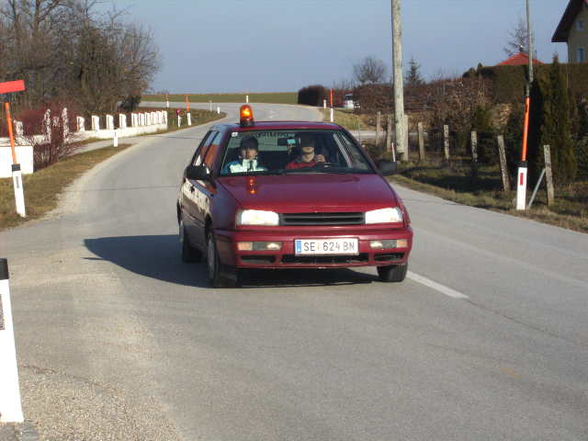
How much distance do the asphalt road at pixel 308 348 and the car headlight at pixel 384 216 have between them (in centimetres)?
66

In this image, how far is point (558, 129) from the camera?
2114cm

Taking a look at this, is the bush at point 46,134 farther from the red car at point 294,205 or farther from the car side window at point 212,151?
the red car at point 294,205

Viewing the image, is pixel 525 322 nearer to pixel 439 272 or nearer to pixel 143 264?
pixel 439 272

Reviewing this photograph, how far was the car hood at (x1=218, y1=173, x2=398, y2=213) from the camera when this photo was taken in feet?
28.8

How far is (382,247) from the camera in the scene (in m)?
8.84

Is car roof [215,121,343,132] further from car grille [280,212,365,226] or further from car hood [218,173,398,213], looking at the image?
car grille [280,212,365,226]

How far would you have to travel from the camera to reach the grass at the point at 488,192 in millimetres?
16688

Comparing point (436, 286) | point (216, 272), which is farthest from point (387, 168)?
point (216, 272)

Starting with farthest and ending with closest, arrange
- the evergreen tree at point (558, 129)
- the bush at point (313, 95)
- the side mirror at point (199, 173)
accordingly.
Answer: the bush at point (313, 95) → the evergreen tree at point (558, 129) → the side mirror at point (199, 173)

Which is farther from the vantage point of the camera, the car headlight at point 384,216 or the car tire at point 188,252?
the car tire at point 188,252

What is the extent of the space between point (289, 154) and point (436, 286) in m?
1.93

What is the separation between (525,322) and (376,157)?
87.1 feet

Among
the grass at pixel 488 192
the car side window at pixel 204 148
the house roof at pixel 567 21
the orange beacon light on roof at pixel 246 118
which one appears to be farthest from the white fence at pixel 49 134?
the house roof at pixel 567 21

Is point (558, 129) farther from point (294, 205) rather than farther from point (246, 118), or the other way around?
point (294, 205)
